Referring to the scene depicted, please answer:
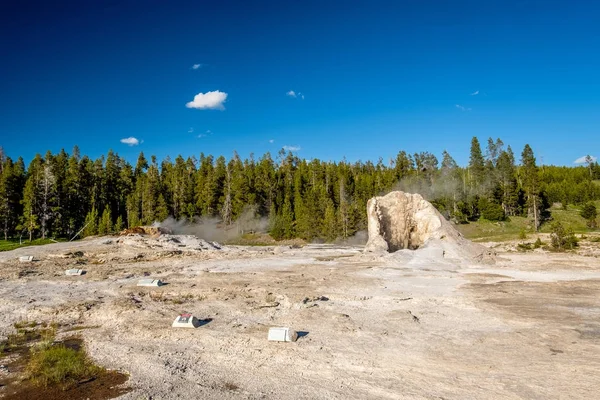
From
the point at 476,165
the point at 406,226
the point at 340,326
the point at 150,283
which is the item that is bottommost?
the point at 340,326

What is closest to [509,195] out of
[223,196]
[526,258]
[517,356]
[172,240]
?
[526,258]

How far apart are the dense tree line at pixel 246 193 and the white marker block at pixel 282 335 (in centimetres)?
4870

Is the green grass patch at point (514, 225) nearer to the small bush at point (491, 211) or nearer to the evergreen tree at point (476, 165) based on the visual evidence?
the small bush at point (491, 211)

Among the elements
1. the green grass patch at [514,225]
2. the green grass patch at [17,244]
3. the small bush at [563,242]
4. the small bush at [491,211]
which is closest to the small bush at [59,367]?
the green grass patch at [17,244]

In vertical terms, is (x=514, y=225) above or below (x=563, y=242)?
above

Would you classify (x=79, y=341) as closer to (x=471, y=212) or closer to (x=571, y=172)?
(x=471, y=212)

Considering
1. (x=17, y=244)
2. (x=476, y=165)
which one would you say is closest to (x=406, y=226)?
(x=17, y=244)

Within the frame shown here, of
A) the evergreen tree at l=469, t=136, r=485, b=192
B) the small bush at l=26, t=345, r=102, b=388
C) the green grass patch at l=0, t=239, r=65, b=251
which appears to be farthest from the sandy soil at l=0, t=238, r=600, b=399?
the evergreen tree at l=469, t=136, r=485, b=192

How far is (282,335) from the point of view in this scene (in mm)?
11695

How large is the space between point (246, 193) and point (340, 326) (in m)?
63.0

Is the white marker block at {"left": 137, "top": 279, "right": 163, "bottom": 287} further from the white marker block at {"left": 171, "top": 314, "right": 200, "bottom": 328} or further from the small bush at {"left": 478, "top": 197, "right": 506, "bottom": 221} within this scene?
the small bush at {"left": 478, "top": 197, "right": 506, "bottom": 221}

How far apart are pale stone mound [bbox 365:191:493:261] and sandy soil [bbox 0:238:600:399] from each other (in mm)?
5341

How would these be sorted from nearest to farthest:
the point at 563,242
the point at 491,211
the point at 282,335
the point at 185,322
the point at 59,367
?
the point at 59,367 < the point at 282,335 < the point at 185,322 < the point at 563,242 < the point at 491,211

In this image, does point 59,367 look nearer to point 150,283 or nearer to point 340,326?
point 340,326
